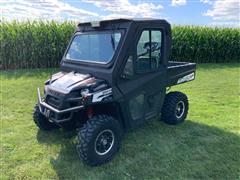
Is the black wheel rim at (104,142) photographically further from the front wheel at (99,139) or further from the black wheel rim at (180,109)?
the black wheel rim at (180,109)

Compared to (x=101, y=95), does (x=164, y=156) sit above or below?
below

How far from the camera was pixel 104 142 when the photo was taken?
3760 millimetres

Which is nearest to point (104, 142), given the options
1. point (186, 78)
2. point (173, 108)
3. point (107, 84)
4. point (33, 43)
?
point (107, 84)

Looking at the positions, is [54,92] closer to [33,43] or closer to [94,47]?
[94,47]

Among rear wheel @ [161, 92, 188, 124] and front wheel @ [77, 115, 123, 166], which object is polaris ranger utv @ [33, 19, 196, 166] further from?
rear wheel @ [161, 92, 188, 124]

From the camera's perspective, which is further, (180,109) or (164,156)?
(180,109)

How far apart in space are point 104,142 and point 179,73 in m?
2.07

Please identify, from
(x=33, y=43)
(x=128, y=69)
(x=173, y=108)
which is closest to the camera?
(x=128, y=69)

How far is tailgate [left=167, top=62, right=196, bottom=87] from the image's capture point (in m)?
4.75

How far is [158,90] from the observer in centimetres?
453

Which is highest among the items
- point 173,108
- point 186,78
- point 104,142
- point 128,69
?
point 128,69

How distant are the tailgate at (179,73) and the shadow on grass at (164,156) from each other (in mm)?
856

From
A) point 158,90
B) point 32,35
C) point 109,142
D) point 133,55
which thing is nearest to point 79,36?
point 133,55

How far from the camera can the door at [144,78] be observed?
3932 mm
